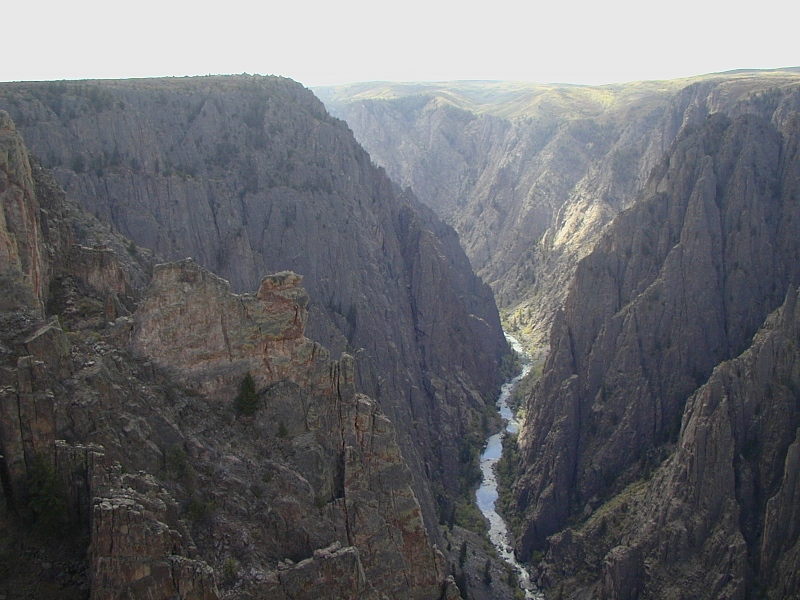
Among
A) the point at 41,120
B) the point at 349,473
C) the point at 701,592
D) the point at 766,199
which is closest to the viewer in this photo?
the point at 349,473

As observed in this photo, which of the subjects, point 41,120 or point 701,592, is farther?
point 41,120

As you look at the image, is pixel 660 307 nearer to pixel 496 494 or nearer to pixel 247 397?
pixel 496 494

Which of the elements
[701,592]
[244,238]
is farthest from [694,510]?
[244,238]

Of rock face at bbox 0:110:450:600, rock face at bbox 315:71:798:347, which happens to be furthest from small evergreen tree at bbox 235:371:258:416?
rock face at bbox 315:71:798:347

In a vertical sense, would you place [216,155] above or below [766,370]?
above

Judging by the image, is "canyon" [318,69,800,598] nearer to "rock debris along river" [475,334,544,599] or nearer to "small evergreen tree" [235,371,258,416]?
"rock debris along river" [475,334,544,599]

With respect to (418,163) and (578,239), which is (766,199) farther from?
(418,163)

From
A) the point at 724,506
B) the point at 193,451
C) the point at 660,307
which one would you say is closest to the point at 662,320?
the point at 660,307
